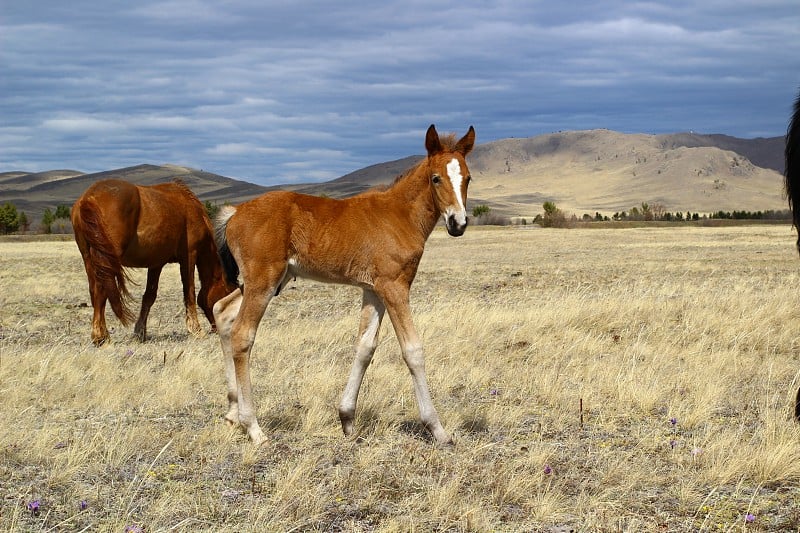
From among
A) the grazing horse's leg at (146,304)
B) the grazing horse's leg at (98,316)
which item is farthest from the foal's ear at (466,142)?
the grazing horse's leg at (146,304)

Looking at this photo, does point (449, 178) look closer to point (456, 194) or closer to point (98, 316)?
point (456, 194)

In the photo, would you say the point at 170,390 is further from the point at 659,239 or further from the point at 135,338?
the point at 659,239

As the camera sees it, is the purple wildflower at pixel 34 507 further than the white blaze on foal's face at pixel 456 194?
No

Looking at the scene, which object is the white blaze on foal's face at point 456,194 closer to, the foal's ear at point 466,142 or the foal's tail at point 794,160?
the foal's ear at point 466,142

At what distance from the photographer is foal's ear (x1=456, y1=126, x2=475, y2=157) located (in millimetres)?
7480

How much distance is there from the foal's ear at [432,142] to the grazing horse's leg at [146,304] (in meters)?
7.43

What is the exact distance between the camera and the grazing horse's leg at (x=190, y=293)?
1353cm

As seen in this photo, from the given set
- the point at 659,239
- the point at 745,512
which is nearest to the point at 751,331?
the point at 745,512

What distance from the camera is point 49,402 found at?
8.39 meters

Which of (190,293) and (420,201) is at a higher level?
(420,201)

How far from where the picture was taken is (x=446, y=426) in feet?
25.0

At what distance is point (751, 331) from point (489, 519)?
7.85m

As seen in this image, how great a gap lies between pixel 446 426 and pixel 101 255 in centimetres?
688

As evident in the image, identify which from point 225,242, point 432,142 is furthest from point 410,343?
point 225,242
